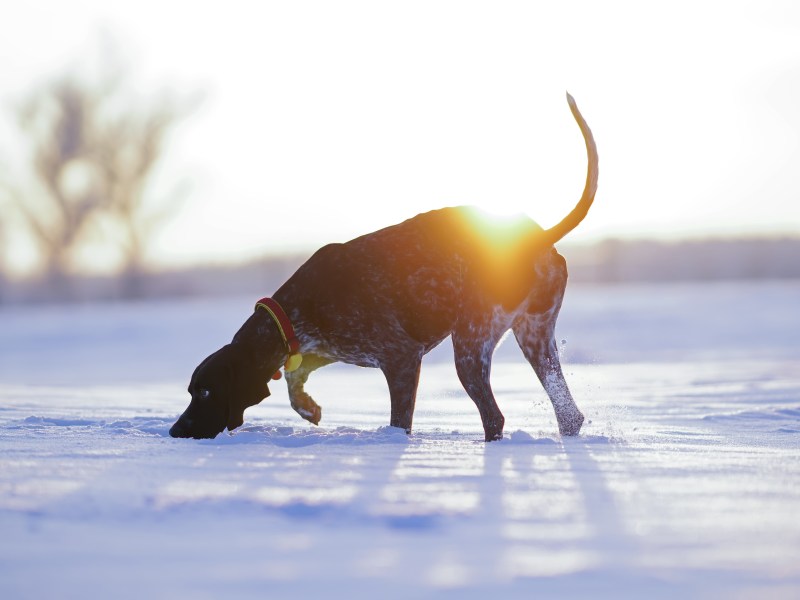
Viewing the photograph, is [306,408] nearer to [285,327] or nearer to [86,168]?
[285,327]

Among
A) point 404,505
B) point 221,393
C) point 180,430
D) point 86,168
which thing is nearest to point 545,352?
point 221,393

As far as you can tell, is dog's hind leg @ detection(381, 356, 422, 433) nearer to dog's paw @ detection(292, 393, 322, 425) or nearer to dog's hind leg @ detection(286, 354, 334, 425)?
dog's hind leg @ detection(286, 354, 334, 425)

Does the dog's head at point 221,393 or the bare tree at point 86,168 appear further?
the bare tree at point 86,168

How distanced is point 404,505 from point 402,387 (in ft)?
7.41

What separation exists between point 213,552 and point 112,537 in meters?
0.31

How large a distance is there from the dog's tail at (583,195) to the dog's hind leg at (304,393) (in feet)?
4.65

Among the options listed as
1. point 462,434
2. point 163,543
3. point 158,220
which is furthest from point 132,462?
point 158,220

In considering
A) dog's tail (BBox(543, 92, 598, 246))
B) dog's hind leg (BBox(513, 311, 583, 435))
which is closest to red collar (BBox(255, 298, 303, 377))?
dog's hind leg (BBox(513, 311, 583, 435))

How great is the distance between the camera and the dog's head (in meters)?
4.82

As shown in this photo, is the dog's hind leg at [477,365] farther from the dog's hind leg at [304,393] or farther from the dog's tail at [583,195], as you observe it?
the dog's hind leg at [304,393]

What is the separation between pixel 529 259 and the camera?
520cm

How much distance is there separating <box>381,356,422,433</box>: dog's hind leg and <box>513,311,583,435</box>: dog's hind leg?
62 centimetres

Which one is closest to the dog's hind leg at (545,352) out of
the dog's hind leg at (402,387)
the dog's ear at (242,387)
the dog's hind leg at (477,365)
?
the dog's hind leg at (477,365)

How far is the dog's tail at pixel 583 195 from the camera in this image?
518 cm
